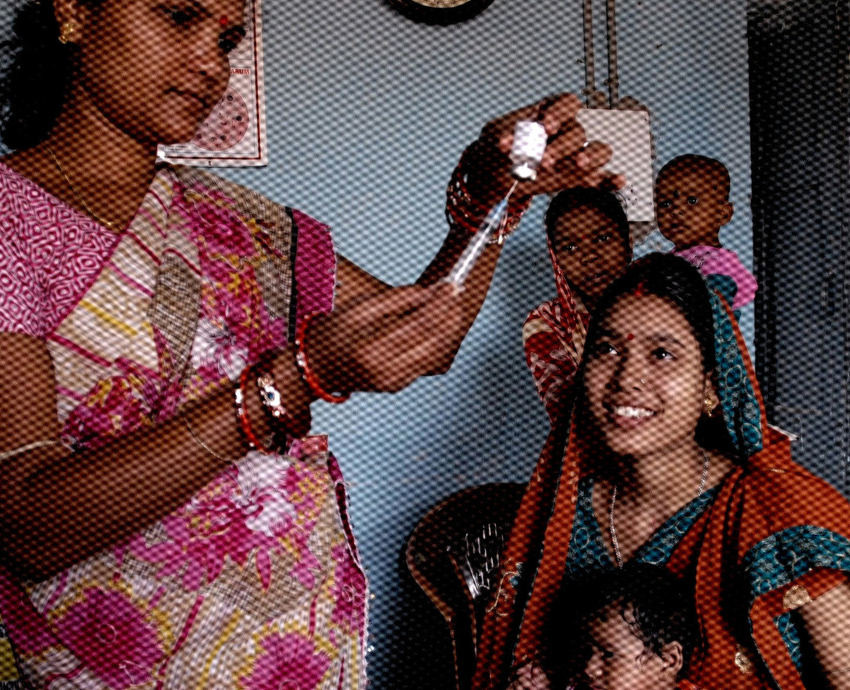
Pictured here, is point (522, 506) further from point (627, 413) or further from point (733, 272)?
point (733, 272)

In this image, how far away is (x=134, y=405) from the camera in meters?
0.61

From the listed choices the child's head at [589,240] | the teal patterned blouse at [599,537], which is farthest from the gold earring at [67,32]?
the child's head at [589,240]

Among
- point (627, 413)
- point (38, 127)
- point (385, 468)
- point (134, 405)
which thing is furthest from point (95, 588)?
point (385, 468)

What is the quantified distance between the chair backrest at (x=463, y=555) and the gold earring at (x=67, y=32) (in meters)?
1.17

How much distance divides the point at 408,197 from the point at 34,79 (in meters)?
1.48

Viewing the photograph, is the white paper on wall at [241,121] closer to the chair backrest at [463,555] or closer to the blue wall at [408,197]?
the blue wall at [408,197]

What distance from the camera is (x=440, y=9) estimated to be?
2.17 metres

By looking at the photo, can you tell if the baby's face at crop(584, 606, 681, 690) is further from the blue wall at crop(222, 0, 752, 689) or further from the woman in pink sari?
the blue wall at crop(222, 0, 752, 689)

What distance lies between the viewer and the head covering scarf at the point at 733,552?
3.65 feet

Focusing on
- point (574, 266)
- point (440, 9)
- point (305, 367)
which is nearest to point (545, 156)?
point (305, 367)

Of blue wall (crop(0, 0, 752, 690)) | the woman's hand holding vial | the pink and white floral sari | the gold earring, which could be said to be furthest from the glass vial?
blue wall (crop(0, 0, 752, 690))

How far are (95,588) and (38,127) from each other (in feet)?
1.40

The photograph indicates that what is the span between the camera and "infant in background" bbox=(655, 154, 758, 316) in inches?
88.1

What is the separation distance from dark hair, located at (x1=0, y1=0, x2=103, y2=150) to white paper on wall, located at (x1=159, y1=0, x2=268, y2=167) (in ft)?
4.19
